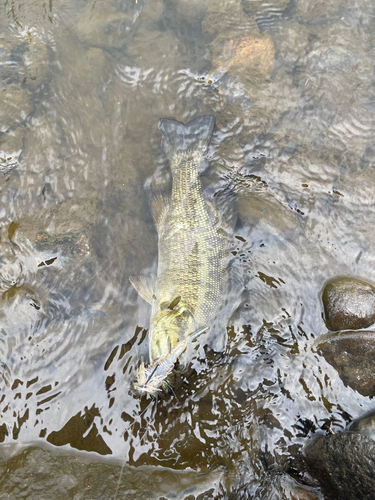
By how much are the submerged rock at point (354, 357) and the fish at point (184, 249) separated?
1455 mm

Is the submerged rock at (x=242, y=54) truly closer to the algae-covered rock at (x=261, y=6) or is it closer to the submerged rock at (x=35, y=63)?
the algae-covered rock at (x=261, y=6)

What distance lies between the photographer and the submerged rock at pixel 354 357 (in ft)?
11.9

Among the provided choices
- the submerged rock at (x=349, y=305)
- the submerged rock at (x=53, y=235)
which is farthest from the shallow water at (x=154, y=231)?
the submerged rock at (x=349, y=305)

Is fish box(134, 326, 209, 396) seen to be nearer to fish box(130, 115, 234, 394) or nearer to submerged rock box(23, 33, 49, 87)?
fish box(130, 115, 234, 394)

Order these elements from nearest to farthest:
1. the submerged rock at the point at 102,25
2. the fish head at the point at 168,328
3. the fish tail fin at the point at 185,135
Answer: the fish head at the point at 168,328 → the fish tail fin at the point at 185,135 → the submerged rock at the point at 102,25

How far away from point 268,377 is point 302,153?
3.13 metres

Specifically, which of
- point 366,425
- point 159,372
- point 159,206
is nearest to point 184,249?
point 159,206

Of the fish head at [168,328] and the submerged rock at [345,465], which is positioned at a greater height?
Answer: the fish head at [168,328]

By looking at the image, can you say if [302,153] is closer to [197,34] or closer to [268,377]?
[197,34]

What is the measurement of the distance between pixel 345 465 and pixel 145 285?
2856 millimetres

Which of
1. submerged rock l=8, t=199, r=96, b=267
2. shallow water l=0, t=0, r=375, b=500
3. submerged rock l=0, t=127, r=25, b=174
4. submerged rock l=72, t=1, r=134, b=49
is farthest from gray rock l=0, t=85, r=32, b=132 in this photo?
submerged rock l=8, t=199, r=96, b=267

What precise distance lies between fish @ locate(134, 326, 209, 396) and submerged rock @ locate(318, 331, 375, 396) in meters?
1.73

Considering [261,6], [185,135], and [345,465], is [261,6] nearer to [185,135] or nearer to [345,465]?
[185,135]

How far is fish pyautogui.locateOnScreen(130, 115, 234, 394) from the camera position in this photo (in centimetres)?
394
